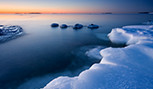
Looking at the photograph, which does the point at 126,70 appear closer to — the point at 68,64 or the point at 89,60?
the point at 89,60

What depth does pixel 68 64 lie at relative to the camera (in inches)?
322

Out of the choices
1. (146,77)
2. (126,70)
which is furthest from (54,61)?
(146,77)

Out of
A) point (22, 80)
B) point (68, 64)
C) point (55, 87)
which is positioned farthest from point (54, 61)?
point (55, 87)

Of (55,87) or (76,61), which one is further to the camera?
(76,61)

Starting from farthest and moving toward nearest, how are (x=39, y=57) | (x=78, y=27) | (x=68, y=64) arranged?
(x=78, y=27)
(x=39, y=57)
(x=68, y=64)

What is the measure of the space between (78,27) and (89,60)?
70.7 ft

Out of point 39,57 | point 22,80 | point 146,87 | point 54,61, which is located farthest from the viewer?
point 39,57

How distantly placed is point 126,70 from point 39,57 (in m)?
8.28

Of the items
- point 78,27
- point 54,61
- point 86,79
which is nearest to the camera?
point 86,79

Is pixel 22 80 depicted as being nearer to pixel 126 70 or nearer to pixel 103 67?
pixel 103 67

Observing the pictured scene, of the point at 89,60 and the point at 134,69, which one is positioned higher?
the point at 134,69

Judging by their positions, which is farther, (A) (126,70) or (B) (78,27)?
(B) (78,27)

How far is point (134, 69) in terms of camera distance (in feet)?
16.9

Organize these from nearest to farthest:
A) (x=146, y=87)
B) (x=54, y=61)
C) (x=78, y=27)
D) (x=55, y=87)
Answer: (x=146, y=87) → (x=55, y=87) → (x=54, y=61) → (x=78, y=27)
